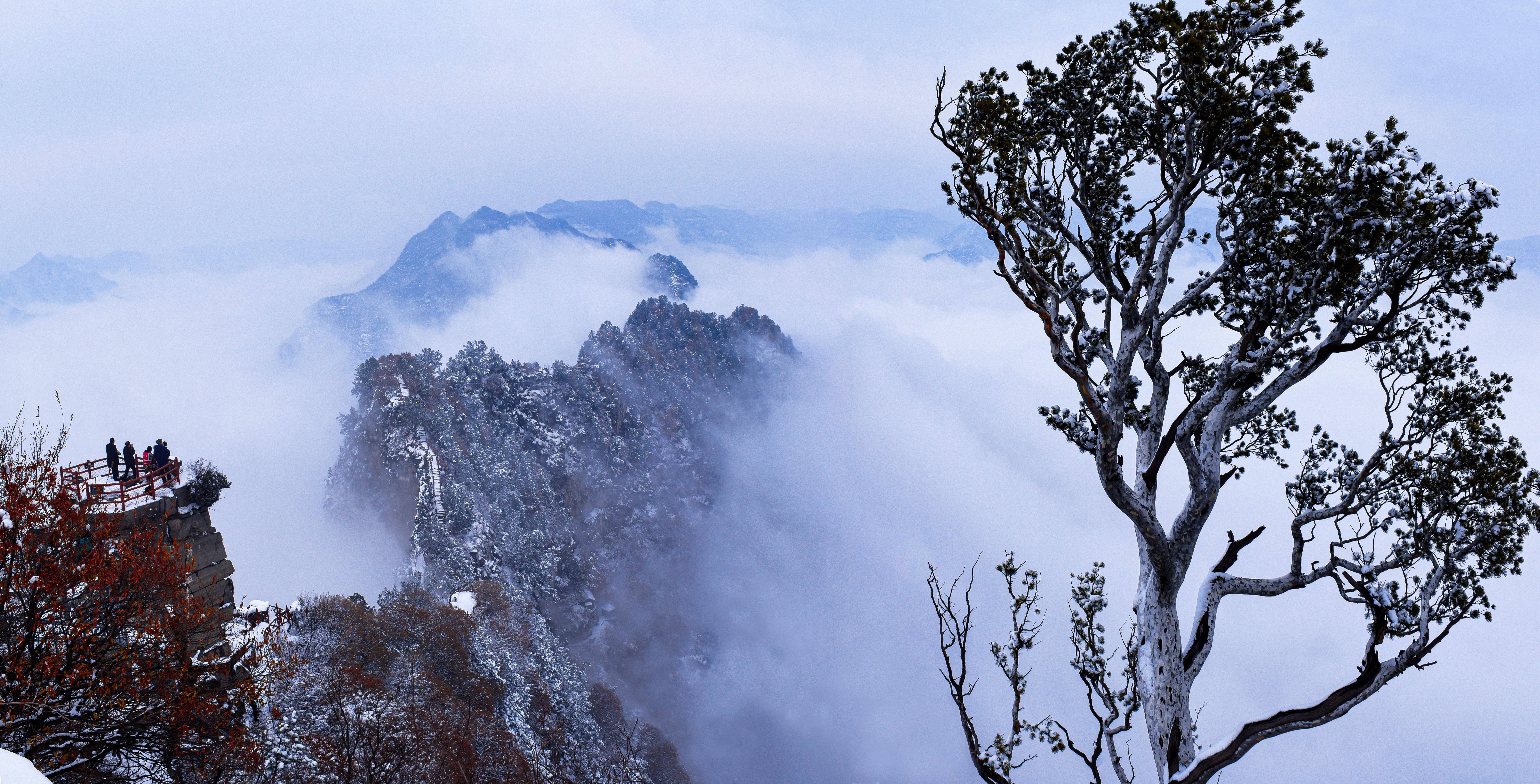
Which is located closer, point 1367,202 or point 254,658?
point 1367,202

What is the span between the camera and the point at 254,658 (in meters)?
18.9

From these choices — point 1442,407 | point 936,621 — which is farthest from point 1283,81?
point 936,621

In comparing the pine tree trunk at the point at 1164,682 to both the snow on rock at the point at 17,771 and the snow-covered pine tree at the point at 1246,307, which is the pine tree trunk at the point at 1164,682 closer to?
the snow-covered pine tree at the point at 1246,307

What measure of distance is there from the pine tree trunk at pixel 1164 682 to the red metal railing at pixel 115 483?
77.9 feet

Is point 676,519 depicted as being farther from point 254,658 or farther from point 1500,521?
point 1500,521

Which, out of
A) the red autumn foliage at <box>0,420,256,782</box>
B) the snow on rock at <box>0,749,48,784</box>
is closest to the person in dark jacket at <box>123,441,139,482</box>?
the red autumn foliage at <box>0,420,256,782</box>

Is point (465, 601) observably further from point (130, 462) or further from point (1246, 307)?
point (1246, 307)

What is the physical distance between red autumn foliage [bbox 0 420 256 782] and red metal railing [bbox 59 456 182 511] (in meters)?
1.19

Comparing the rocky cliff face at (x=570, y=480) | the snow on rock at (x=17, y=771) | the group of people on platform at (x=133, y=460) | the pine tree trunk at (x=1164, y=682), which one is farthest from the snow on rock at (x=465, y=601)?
the pine tree trunk at (x=1164, y=682)

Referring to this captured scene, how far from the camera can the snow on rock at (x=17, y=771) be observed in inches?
188

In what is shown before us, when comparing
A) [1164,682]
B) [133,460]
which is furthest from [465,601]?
[1164,682]

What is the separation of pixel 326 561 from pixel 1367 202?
370 feet

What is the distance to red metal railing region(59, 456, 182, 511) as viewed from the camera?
61.7 feet

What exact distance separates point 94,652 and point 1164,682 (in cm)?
1951
